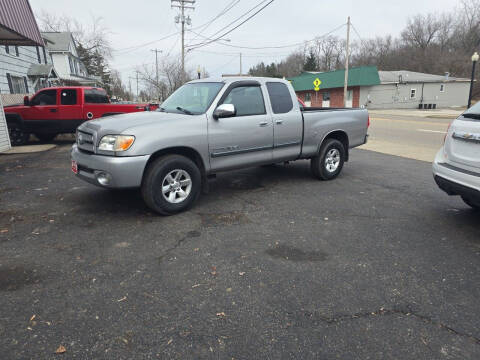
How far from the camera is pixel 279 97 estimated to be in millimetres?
5668

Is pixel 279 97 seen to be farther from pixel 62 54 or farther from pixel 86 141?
pixel 62 54

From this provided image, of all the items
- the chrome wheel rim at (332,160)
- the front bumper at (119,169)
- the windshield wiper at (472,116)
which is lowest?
the chrome wheel rim at (332,160)

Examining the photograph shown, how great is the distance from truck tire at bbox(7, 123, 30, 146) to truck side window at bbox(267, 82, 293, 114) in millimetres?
9666

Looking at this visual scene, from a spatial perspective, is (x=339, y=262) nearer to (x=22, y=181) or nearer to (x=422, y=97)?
(x=22, y=181)

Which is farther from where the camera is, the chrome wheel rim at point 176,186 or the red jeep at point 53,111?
the red jeep at point 53,111

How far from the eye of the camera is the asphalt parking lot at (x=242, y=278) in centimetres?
227

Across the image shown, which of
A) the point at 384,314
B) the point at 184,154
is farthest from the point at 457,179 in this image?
the point at 184,154

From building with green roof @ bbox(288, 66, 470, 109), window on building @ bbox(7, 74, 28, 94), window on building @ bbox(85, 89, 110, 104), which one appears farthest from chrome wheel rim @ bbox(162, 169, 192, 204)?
building with green roof @ bbox(288, 66, 470, 109)

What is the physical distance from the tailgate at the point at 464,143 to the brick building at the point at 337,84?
35139 mm

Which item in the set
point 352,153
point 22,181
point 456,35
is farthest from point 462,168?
point 456,35

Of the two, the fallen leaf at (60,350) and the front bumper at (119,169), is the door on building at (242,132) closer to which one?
the front bumper at (119,169)

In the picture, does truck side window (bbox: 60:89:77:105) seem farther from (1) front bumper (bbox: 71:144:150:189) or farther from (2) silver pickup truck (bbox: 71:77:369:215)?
(1) front bumper (bbox: 71:144:150:189)

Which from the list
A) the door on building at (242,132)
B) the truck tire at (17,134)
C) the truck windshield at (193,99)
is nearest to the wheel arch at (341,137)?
the door on building at (242,132)

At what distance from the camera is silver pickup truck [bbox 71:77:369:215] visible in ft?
13.7
